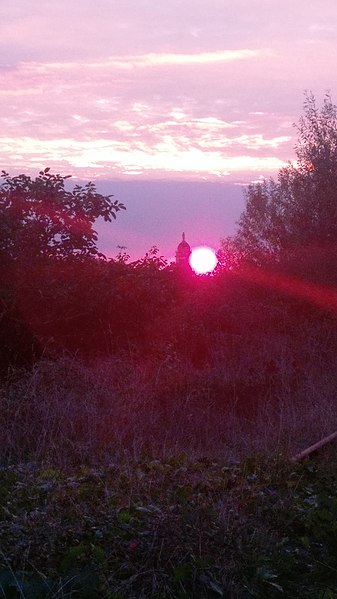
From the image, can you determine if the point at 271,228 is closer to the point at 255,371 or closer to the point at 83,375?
the point at 255,371

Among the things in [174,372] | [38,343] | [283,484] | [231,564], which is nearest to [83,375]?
[174,372]

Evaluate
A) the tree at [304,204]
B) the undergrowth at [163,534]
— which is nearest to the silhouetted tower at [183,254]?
the tree at [304,204]

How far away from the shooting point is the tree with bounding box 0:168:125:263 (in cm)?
1647

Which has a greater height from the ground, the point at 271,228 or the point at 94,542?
the point at 271,228

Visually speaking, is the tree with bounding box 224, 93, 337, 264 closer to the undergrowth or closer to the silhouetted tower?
the silhouetted tower

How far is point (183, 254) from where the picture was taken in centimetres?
2102

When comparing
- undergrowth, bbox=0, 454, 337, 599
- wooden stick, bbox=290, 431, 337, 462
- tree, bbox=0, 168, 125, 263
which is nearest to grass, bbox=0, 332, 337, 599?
undergrowth, bbox=0, 454, 337, 599

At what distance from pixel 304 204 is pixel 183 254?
384 centimetres

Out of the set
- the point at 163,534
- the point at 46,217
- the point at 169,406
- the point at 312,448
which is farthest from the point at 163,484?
the point at 46,217

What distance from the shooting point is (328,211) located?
71.7ft

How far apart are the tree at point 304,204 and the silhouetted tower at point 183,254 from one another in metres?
1.57

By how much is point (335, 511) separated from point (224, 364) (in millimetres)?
6662

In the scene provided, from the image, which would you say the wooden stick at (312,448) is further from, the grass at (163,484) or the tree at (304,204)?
the tree at (304,204)

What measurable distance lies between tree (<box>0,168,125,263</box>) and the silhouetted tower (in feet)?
5.75
